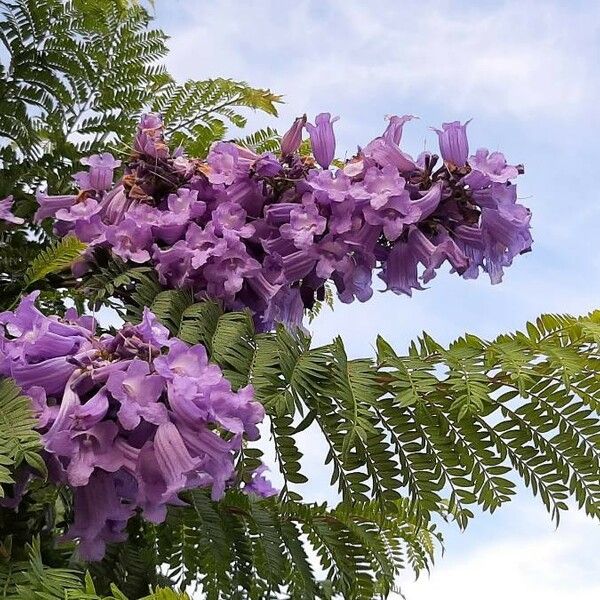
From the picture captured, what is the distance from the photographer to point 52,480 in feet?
2.33

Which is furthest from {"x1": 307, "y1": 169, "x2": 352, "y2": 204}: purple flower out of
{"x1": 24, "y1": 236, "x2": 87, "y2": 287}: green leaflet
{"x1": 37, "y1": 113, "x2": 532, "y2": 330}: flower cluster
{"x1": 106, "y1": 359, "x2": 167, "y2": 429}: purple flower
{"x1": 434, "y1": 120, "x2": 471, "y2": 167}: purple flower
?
{"x1": 106, "y1": 359, "x2": 167, "y2": 429}: purple flower

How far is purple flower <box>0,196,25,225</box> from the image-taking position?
114 cm

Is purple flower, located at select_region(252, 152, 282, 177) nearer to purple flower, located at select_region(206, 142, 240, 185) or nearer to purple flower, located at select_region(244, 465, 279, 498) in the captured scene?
purple flower, located at select_region(206, 142, 240, 185)

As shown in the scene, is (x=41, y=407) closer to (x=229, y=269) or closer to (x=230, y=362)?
(x=230, y=362)

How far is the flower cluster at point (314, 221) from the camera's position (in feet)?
3.16

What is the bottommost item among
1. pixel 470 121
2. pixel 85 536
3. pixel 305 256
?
pixel 85 536

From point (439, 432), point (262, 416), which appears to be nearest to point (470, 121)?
point (439, 432)

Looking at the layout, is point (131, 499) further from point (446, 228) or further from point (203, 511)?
point (446, 228)

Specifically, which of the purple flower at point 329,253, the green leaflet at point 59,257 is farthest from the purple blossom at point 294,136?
the green leaflet at point 59,257

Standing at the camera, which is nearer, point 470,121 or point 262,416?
point 262,416

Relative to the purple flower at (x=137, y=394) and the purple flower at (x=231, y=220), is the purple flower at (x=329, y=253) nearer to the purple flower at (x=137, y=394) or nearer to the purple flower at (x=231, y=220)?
the purple flower at (x=231, y=220)

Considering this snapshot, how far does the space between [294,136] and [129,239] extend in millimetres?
201

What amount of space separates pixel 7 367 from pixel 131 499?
0.13 meters

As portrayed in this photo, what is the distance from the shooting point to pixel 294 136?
1018mm
